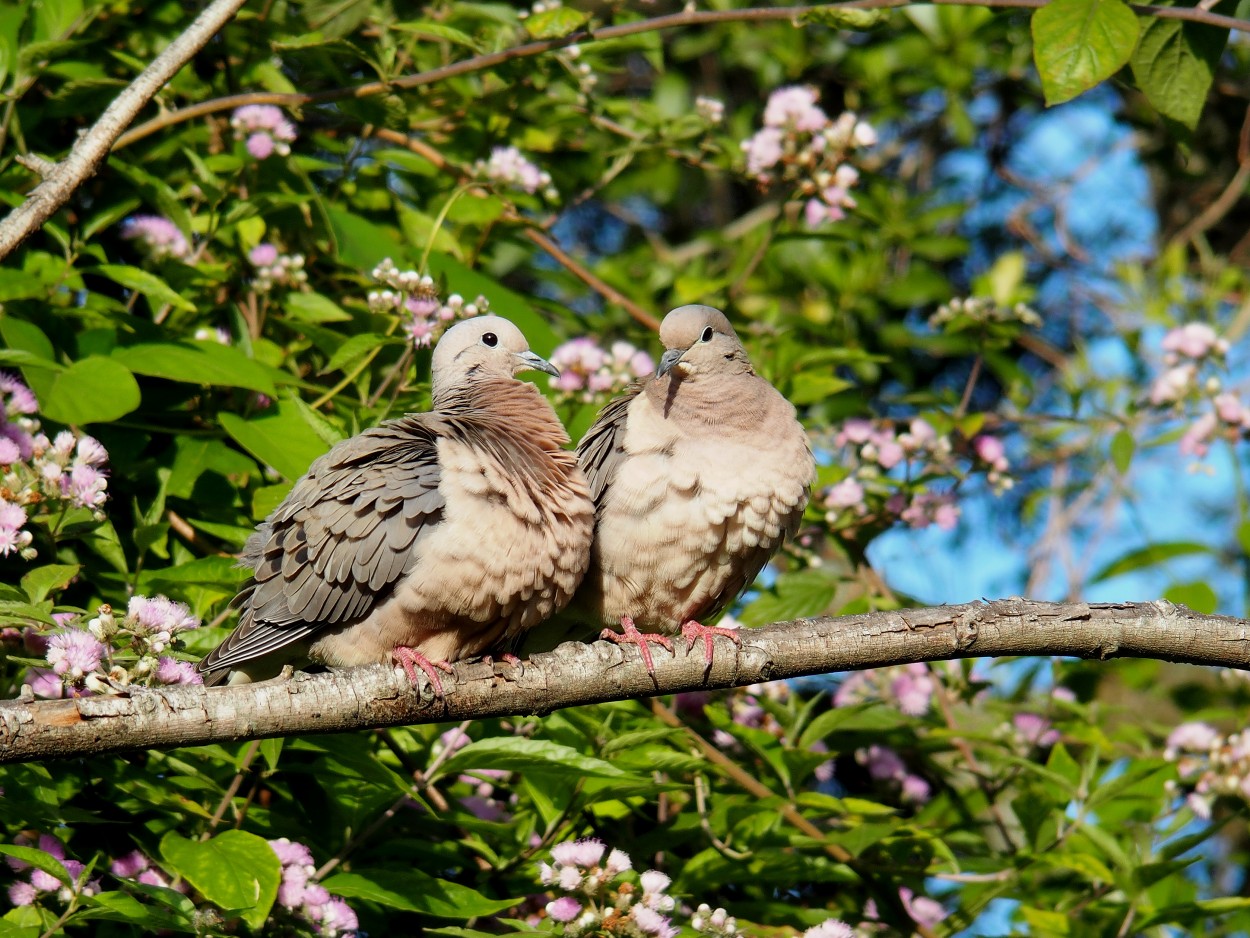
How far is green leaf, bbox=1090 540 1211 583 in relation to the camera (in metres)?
6.28

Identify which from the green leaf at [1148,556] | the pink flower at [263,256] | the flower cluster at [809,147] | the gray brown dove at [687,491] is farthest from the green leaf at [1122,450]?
the pink flower at [263,256]

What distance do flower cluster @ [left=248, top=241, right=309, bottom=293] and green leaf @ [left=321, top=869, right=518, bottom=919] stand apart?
1974 mm

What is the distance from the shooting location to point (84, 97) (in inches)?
185

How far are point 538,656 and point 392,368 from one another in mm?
1606

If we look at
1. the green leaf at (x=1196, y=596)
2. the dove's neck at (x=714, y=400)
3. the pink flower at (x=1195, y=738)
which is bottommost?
the pink flower at (x=1195, y=738)

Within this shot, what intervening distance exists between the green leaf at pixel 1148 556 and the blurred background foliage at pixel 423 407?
0.02 meters

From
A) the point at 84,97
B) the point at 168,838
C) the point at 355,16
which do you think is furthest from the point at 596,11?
the point at 168,838

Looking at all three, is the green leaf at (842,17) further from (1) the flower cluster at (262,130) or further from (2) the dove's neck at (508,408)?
(1) the flower cluster at (262,130)

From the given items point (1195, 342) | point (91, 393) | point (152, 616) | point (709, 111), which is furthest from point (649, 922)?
point (1195, 342)

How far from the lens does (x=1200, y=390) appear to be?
566 centimetres

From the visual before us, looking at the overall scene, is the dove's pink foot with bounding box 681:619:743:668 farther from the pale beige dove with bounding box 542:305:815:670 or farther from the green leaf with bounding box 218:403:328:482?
the green leaf with bounding box 218:403:328:482

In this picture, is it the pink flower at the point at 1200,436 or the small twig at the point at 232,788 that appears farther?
the pink flower at the point at 1200,436

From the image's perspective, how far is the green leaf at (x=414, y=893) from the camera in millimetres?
3426

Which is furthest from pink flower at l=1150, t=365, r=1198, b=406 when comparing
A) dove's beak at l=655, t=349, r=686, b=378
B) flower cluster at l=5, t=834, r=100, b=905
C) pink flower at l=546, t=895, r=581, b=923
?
flower cluster at l=5, t=834, r=100, b=905
